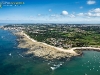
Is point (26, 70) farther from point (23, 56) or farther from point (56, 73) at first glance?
point (23, 56)

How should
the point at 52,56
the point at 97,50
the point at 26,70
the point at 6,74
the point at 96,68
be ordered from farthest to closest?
the point at 97,50, the point at 52,56, the point at 96,68, the point at 26,70, the point at 6,74

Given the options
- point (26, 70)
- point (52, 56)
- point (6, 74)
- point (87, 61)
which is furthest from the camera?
point (52, 56)

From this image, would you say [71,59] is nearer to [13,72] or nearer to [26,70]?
[26,70]

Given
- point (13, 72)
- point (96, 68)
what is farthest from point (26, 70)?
point (96, 68)

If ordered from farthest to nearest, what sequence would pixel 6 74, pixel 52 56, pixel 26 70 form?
1. pixel 52 56
2. pixel 26 70
3. pixel 6 74

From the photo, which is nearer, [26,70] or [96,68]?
[26,70]

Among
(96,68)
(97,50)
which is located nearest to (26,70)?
(96,68)

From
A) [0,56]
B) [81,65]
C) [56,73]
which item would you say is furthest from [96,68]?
[0,56]

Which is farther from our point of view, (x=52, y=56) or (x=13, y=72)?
(x=52, y=56)

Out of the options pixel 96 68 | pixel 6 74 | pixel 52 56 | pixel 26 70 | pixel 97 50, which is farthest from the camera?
pixel 97 50
